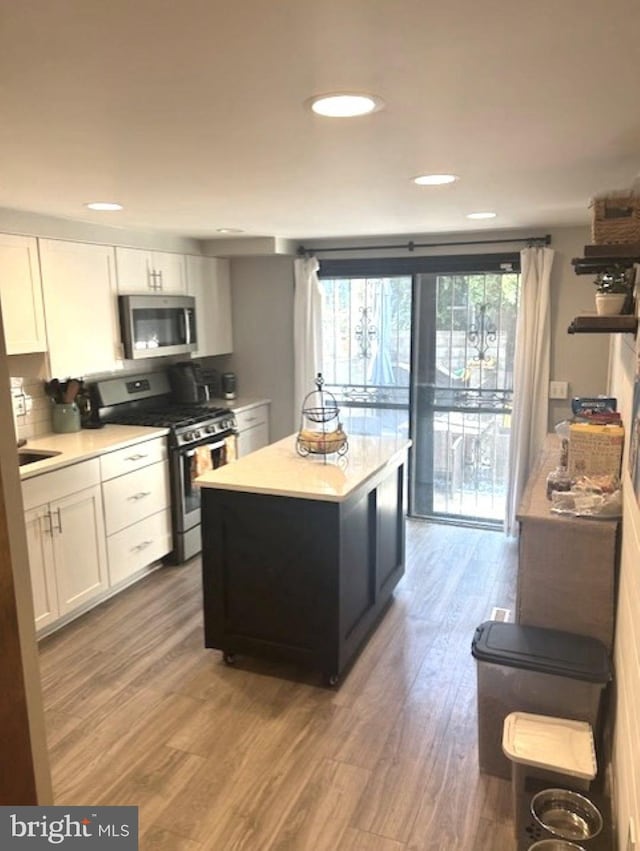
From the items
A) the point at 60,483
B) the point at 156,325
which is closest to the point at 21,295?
the point at 60,483

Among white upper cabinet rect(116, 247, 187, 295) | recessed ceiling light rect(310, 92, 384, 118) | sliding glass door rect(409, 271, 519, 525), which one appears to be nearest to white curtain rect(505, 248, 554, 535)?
sliding glass door rect(409, 271, 519, 525)

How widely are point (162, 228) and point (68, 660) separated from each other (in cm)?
259

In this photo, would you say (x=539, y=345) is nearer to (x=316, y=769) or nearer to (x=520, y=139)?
(x=520, y=139)

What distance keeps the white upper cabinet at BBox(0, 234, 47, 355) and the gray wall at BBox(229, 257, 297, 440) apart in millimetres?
2090

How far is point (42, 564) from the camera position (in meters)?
3.12

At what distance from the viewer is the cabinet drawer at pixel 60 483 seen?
302 cm

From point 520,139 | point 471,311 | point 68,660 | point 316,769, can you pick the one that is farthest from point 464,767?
point 471,311

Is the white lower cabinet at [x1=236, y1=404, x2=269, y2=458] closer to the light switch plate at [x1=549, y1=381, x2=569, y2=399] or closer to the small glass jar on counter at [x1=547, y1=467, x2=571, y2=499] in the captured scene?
the light switch plate at [x1=549, y1=381, x2=569, y2=399]

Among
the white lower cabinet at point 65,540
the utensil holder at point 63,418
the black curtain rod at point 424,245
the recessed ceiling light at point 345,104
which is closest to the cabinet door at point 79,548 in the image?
the white lower cabinet at point 65,540

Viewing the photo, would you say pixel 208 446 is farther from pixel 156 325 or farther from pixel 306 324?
pixel 306 324

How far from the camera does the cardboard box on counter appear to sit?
245 centimetres

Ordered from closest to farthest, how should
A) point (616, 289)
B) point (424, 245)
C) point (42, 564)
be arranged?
1. point (616, 289)
2. point (42, 564)
3. point (424, 245)

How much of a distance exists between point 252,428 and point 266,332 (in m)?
0.82

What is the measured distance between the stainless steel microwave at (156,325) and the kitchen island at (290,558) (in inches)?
54.8
